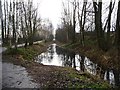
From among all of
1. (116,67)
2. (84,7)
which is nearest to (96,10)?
(84,7)

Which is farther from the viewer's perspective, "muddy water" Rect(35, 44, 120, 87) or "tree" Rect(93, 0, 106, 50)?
"tree" Rect(93, 0, 106, 50)

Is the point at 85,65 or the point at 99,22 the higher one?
the point at 99,22

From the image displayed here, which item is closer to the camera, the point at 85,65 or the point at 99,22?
the point at 85,65

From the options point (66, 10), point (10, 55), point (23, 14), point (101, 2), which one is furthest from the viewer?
point (66, 10)

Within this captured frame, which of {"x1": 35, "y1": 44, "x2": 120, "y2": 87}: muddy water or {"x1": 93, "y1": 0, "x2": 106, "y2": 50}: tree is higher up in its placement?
{"x1": 93, "y1": 0, "x2": 106, "y2": 50}: tree

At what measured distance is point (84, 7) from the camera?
39.8m

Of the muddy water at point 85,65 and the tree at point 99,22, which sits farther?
the tree at point 99,22

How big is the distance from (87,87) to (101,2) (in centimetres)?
1957

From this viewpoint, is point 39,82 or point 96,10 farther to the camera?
point 96,10

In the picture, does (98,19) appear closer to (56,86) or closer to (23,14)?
(23,14)

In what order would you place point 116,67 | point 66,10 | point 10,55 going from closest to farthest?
1. point 116,67
2. point 10,55
3. point 66,10

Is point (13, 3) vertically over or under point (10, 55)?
over

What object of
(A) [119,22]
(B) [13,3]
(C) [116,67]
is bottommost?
(C) [116,67]

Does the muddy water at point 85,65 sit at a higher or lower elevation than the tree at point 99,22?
lower
